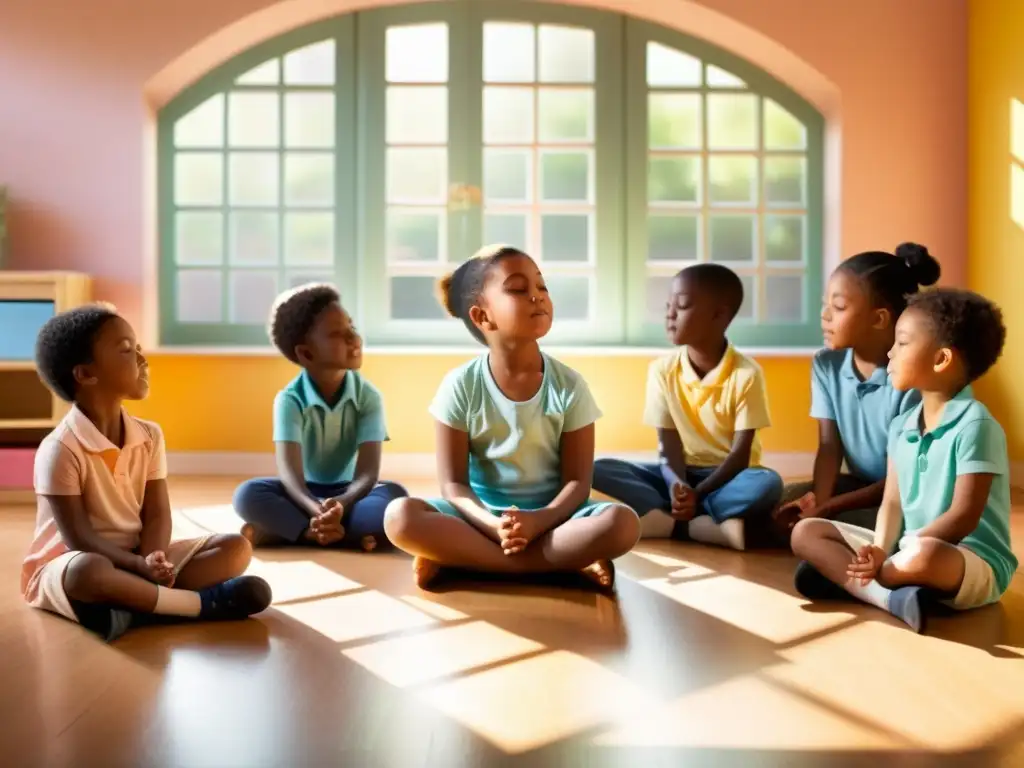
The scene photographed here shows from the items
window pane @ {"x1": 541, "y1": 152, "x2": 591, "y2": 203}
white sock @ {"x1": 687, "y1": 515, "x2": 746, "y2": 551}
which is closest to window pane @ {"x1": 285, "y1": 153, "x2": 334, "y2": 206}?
window pane @ {"x1": 541, "y1": 152, "x2": 591, "y2": 203}

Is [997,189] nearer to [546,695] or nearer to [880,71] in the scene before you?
[880,71]

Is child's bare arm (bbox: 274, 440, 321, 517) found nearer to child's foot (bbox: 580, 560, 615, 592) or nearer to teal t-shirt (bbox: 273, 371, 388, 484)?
teal t-shirt (bbox: 273, 371, 388, 484)

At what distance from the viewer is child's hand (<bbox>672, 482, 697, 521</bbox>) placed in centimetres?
332

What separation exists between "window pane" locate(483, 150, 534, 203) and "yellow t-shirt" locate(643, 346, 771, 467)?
1911 millimetres

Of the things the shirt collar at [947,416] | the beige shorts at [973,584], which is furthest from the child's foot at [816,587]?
the shirt collar at [947,416]

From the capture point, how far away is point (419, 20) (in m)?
5.16

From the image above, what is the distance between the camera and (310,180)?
17.2 feet

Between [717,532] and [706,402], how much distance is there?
0.38 m

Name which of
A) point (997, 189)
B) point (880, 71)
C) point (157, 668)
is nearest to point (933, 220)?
point (997, 189)

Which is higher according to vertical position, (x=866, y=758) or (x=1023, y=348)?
(x=1023, y=348)

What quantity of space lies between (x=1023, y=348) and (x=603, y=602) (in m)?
2.67

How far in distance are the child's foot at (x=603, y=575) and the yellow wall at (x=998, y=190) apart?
2507 mm

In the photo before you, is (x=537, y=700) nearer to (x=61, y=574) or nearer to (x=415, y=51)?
(x=61, y=574)

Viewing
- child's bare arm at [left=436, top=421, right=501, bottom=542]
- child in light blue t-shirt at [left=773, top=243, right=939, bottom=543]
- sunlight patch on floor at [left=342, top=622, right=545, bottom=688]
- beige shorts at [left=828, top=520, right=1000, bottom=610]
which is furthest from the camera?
child in light blue t-shirt at [left=773, top=243, right=939, bottom=543]
